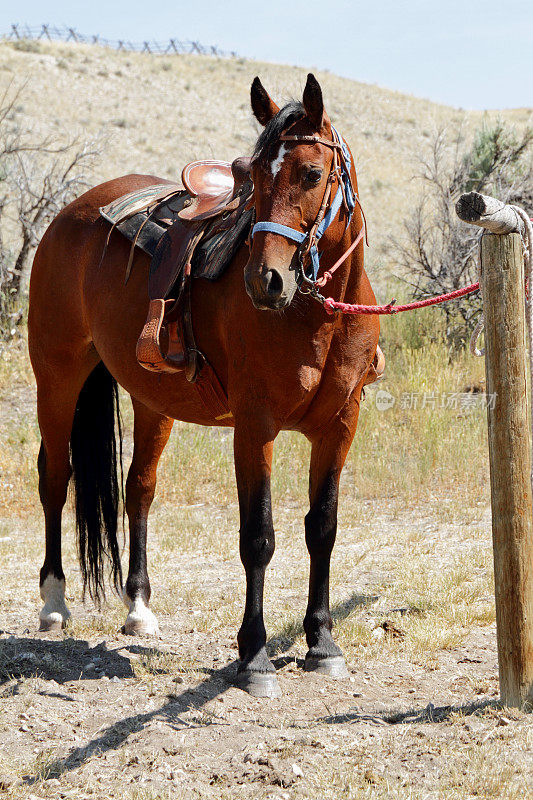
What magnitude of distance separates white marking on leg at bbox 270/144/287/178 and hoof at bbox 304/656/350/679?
7.52 feet

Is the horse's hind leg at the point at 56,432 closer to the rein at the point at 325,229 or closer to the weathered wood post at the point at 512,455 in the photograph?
the rein at the point at 325,229

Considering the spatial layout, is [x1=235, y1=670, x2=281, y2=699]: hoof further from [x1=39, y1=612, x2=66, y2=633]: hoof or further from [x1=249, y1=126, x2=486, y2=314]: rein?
[x1=249, y1=126, x2=486, y2=314]: rein

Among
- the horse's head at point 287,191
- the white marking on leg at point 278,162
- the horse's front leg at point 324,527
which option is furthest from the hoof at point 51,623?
the white marking on leg at point 278,162

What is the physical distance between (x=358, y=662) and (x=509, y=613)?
1145 mm

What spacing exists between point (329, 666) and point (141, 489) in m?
1.72

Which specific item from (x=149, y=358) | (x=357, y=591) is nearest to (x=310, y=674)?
(x=357, y=591)

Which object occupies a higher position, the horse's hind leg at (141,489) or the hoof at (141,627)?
the horse's hind leg at (141,489)

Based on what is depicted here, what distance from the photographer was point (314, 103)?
3.22 meters

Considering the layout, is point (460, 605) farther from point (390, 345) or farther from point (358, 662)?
point (390, 345)

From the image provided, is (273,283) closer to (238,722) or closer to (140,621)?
(238,722)

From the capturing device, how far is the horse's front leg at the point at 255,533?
365cm
